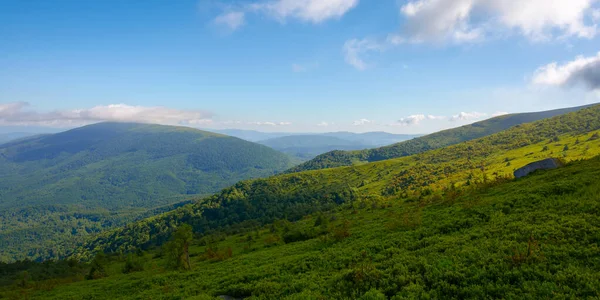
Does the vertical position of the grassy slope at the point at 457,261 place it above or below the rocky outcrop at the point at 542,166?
below

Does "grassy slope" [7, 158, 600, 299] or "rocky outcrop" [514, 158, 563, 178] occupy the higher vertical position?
"rocky outcrop" [514, 158, 563, 178]

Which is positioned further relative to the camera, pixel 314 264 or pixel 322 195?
pixel 322 195

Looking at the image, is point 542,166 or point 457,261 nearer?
point 457,261

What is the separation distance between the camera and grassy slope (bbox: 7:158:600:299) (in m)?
14.2

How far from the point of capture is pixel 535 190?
3100 cm

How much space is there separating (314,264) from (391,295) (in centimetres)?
968

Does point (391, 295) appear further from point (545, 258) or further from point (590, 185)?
point (590, 185)

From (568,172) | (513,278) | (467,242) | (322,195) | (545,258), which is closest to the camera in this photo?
(513,278)

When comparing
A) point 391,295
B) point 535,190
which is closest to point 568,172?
point 535,190

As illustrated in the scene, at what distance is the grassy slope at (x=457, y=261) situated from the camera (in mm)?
14219

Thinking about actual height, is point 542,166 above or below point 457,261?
above

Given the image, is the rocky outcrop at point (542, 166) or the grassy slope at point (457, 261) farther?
the rocky outcrop at point (542, 166)

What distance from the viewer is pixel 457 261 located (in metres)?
17.5

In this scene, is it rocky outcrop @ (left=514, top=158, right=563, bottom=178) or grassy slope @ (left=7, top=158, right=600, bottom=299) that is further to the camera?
rocky outcrop @ (left=514, top=158, right=563, bottom=178)
